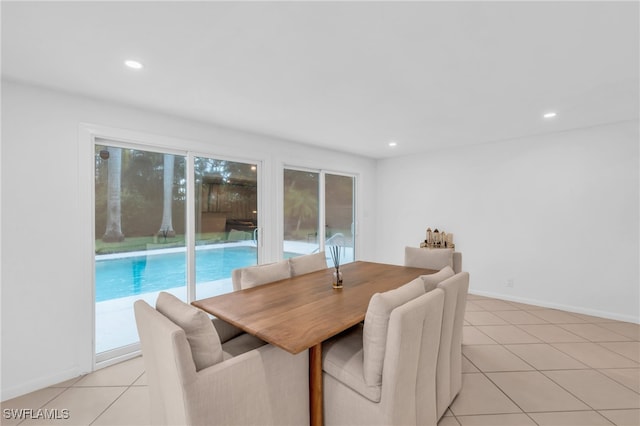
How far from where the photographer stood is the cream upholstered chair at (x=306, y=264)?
8.95 feet

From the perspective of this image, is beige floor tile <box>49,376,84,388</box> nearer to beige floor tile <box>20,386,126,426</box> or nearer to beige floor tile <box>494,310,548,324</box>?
beige floor tile <box>20,386,126,426</box>

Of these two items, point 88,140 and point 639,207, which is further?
point 639,207

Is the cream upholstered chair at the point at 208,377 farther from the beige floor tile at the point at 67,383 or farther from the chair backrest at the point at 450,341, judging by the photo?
the beige floor tile at the point at 67,383

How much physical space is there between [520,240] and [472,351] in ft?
7.16

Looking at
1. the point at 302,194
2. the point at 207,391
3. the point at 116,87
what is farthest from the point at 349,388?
the point at 302,194

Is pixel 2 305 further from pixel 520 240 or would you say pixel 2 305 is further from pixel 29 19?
pixel 520 240

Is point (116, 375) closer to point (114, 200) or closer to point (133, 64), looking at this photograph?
point (114, 200)

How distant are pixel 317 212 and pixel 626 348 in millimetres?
3879

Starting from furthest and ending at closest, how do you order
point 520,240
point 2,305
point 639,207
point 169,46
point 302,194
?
point 302,194 < point 520,240 < point 639,207 < point 2,305 < point 169,46

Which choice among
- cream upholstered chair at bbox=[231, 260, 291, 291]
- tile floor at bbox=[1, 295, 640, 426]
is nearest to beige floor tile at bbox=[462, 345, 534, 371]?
tile floor at bbox=[1, 295, 640, 426]

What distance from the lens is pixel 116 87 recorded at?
89.0 inches

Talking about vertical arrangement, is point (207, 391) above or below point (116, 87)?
below

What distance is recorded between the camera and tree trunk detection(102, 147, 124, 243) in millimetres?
2652

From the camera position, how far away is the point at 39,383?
86.3 inches
